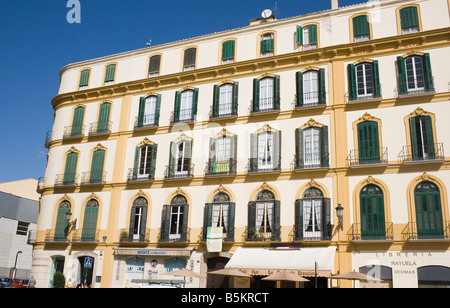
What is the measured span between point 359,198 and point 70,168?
20038 millimetres

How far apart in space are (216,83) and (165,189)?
7.63 metres

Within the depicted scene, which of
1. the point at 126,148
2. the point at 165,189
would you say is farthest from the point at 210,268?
the point at 126,148

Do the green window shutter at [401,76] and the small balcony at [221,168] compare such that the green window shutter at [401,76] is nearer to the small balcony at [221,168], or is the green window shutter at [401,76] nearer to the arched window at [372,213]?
the arched window at [372,213]

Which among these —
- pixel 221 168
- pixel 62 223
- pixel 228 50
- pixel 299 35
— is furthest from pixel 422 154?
pixel 62 223

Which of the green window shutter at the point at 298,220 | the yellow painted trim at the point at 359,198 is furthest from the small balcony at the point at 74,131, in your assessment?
the yellow painted trim at the point at 359,198

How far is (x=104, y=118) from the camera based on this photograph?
31.3m

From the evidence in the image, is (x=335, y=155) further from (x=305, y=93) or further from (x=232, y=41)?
(x=232, y=41)

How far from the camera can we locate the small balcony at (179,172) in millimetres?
26952

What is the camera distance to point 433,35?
23.3 metres

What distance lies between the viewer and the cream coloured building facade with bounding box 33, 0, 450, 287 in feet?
72.0

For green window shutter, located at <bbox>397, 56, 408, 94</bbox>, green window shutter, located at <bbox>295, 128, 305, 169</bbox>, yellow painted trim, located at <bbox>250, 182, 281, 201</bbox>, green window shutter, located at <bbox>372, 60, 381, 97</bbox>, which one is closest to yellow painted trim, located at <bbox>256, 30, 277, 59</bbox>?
green window shutter, located at <bbox>295, 128, 305, 169</bbox>

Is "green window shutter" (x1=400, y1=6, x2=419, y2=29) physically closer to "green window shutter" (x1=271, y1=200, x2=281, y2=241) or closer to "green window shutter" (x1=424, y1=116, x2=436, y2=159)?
"green window shutter" (x1=424, y1=116, x2=436, y2=159)

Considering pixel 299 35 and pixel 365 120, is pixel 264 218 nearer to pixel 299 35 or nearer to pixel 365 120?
pixel 365 120

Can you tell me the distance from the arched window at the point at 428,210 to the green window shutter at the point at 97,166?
19815mm
